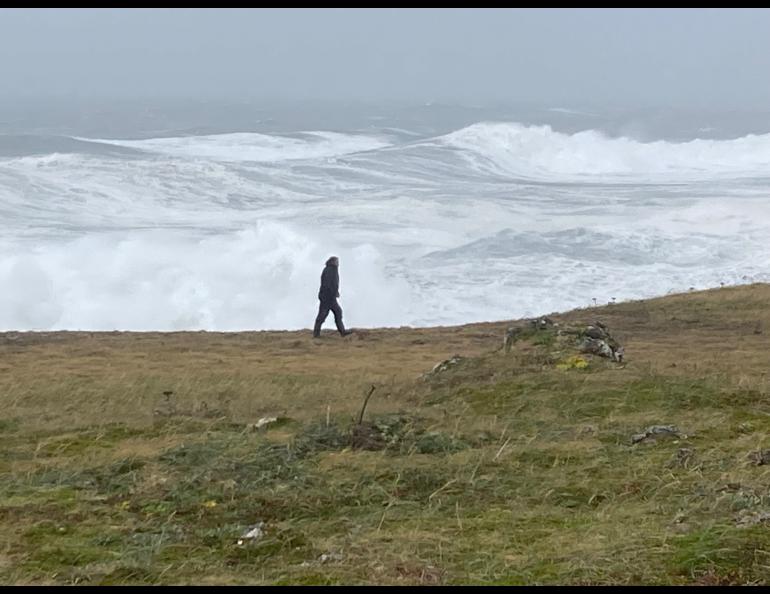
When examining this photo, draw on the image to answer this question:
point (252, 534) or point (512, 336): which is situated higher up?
point (252, 534)

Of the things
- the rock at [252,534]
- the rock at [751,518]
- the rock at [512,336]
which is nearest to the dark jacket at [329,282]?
the rock at [512,336]

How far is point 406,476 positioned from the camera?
19.0 feet

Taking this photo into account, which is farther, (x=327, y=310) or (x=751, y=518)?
(x=327, y=310)

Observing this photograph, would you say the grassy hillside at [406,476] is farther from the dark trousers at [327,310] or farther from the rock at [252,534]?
the dark trousers at [327,310]

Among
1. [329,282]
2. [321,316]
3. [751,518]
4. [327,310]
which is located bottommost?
[321,316]

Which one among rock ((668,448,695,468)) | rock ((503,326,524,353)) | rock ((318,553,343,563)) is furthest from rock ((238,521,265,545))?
rock ((503,326,524,353))

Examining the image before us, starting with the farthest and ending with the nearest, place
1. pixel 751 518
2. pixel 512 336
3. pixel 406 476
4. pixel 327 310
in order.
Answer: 1. pixel 327 310
2. pixel 512 336
3. pixel 406 476
4. pixel 751 518

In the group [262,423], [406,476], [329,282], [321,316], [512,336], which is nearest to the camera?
[406,476]

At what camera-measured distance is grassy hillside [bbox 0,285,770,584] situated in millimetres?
4086

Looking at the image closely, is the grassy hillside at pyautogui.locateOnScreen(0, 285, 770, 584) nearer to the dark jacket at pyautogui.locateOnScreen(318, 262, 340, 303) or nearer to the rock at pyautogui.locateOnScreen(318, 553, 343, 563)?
the rock at pyautogui.locateOnScreen(318, 553, 343, 563)

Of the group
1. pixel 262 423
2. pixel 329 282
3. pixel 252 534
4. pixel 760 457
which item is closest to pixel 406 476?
pixel 252 534

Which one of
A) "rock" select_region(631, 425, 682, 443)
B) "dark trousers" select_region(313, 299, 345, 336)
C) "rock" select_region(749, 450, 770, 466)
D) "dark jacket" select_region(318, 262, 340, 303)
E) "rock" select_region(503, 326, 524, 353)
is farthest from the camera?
"dark trousers" select_region(313, 299, 345, 336)

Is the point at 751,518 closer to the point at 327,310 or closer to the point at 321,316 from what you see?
the point at 327,310

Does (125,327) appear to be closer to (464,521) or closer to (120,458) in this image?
(120,458)
